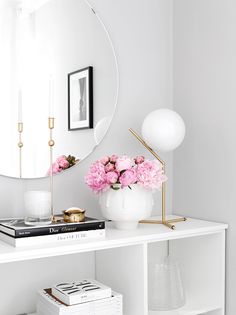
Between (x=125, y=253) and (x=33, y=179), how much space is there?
438mm

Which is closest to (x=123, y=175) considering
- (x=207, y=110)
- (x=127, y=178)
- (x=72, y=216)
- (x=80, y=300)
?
(x=127, y=178)

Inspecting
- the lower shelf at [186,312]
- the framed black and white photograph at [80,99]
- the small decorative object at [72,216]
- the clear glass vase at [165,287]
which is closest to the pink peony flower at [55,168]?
the framed black and white photograph at [80,99]

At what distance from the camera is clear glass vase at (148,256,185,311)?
1.85 meters

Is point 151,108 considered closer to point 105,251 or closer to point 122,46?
point 122,46

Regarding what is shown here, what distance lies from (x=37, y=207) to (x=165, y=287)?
0.65 m

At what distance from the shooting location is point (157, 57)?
2.12 metres

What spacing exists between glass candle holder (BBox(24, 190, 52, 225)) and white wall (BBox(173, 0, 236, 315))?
739mm

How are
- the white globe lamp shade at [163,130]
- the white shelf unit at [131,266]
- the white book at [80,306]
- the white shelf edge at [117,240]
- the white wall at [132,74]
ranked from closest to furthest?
the white shelf edge at [117,240] → the white book at [80,306] → the white shelf unit at [131,266] → the white globe lamp shade at [163,130] → the white wall at [132,74]

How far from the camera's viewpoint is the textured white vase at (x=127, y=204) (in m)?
1.67

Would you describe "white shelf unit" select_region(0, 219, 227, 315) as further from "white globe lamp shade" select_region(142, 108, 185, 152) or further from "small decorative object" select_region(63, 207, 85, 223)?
"white globe lamp shade" select_region(142, 108, 185, 152)

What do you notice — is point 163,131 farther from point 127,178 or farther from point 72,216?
point 72,216

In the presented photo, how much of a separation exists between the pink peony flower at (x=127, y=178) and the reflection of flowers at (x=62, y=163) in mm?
265

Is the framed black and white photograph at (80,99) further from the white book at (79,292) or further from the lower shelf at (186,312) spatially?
the lower shelf at (186,312)

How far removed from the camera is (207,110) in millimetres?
1979
